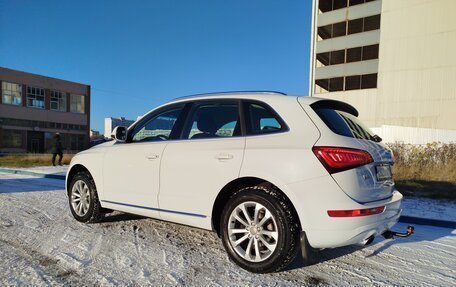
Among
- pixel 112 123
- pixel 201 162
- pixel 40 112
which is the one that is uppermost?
pixel 40 112

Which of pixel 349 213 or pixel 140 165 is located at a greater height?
pixel 140 165

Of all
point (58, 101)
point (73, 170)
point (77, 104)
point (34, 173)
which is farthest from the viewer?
point (77, 104)

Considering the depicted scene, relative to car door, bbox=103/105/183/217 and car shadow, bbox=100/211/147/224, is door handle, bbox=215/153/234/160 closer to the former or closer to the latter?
car door, bbox=103/105/183/217

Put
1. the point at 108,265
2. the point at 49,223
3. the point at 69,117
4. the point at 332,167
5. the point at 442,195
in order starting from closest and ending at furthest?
the point at 332,167
the point at 108,265
the point at 49,223
the point at 442,195
the point at 69,117

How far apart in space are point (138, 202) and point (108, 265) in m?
1.02

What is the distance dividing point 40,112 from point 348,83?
123 feet

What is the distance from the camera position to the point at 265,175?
10.9ft

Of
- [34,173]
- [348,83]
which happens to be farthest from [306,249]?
[348,83]

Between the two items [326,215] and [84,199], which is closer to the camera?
[326,215]

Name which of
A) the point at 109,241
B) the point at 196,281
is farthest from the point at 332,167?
the point at 109,241

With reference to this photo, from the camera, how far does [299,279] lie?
10.7ft

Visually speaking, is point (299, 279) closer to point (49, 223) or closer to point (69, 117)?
point (49, 223)

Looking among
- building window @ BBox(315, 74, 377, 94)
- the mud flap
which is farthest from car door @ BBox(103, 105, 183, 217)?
building window @ BBox(315, 74, 377, 94)

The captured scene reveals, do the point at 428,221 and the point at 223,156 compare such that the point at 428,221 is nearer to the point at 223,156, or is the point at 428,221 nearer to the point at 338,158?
the point at 338,158
